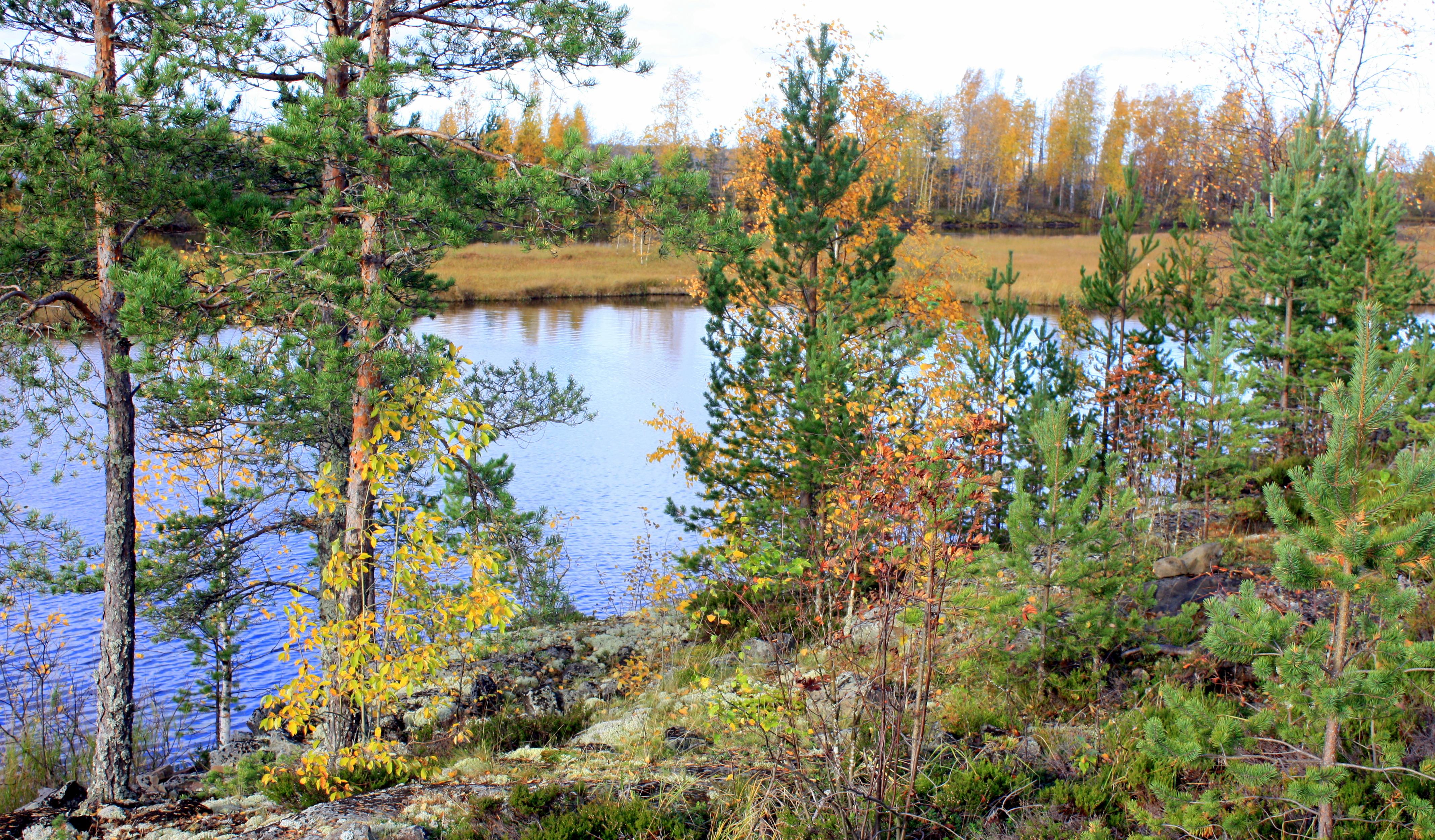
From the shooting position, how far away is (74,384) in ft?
25.8

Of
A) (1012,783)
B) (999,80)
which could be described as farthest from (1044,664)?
(999,80)

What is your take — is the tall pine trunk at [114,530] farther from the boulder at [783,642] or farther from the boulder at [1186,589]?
the boulder at [1186,589]

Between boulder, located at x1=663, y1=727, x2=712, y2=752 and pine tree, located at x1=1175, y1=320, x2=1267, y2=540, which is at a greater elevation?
pine tree, located at x1=1175, y1=320, x2=1267, y2=540

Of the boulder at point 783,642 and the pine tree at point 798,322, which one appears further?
the pine tree at point 798,322

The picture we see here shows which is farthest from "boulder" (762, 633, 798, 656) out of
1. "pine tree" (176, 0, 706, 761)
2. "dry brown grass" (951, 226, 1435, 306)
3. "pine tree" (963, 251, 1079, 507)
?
"dry brown grass" (951, 226, 1435, 306)

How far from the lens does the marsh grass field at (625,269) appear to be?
4034cm

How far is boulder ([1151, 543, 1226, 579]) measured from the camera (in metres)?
8.47

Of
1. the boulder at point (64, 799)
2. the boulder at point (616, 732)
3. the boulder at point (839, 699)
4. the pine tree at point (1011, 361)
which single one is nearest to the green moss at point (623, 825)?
the boulder at point (839, 699)

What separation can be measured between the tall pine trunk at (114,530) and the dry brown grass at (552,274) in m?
30.6

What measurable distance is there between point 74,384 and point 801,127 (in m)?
9.25

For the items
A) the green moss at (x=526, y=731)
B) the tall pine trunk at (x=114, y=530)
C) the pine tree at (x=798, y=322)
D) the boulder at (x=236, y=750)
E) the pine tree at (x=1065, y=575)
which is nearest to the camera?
the pine tree at (x=1065, y=575)

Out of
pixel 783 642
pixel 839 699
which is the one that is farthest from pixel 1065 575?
pixel 783 642

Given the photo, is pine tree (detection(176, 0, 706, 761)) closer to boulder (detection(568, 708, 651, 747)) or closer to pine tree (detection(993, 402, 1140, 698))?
boulder (detection(568, 708, 651, 747))

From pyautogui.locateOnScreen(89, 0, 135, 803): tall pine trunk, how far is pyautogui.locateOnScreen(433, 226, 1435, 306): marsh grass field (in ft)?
88.3
